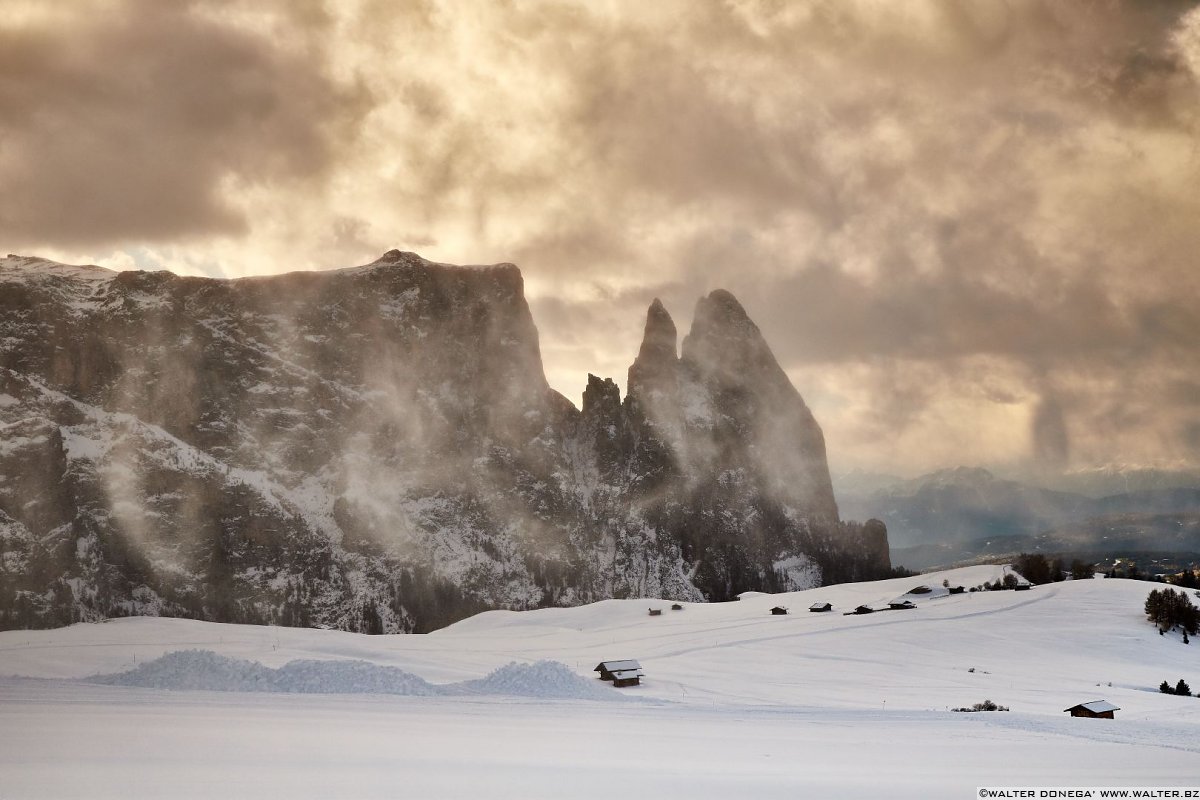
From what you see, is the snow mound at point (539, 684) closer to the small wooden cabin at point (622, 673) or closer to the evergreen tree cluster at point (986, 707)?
the small wooden cabin at point (622, 673)

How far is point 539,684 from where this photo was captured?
32.2m

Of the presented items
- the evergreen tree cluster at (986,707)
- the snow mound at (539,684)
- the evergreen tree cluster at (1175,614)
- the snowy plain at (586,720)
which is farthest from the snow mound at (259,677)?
the evergreen tree cluster at (1175,614)

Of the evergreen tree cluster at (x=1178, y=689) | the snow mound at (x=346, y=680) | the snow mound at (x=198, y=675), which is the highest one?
the snow mound at (x=198, y=675)

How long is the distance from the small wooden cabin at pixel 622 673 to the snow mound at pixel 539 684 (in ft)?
26.5

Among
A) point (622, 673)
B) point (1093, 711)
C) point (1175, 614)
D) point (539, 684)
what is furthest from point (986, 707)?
point (1175, 614)

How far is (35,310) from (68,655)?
196 m

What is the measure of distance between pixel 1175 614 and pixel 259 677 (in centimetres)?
6739

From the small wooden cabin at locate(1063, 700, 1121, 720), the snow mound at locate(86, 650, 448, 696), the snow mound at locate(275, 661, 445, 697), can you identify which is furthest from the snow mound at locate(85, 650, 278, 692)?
the small wooden cabin at locate(1063, 700, 1121, 720)

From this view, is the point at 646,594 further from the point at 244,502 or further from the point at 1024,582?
the point at 1024,582

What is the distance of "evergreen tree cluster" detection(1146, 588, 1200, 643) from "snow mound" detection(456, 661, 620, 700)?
175 feet

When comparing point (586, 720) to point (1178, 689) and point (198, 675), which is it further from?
point (1178, 689)

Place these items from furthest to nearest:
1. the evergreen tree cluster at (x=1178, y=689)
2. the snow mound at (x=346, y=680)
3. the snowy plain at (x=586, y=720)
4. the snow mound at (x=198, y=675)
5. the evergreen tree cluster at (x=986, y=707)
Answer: the evergreen tree cluster at (x=1178, y=689)
the evergreen tree cluster at (x=986, y=707)
the snow mound at (x=346, y=680)
the snow mound at (x=198, y=675)
the snowy plain at (x=586, y=720)

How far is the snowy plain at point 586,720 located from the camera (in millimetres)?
11789

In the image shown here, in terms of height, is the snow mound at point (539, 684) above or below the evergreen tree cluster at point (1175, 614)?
above
